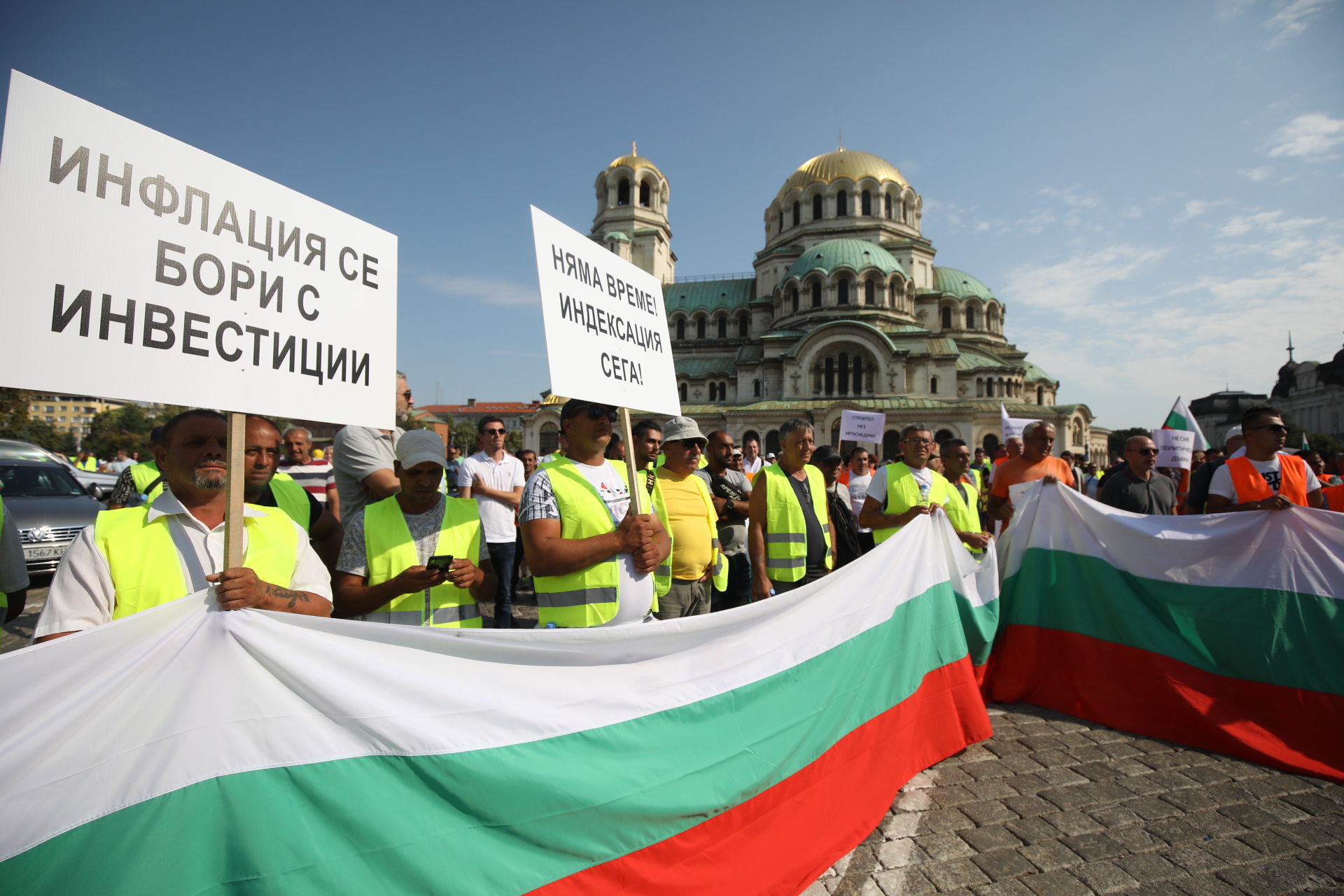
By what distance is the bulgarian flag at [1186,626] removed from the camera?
3.71 meters

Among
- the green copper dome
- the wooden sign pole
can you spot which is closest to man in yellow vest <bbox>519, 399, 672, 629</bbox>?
the wooden sign pole

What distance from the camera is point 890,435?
124 feet

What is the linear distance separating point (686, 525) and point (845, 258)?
4019 cm

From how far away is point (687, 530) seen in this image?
13.7 feet

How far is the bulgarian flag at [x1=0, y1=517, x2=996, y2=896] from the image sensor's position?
142 centimetres

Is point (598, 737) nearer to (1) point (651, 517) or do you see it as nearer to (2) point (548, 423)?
(1) point (651, 517)

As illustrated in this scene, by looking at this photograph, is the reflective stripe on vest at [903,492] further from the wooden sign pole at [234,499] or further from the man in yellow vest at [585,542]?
the wooden sign pole at [234,499]

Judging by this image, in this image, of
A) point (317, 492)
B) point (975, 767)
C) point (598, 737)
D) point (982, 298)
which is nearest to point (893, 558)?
point (975, 767)

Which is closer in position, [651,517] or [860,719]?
[651,517]

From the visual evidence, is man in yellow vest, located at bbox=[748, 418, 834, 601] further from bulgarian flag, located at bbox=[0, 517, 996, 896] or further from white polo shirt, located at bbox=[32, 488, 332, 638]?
white polo shirt, located at bbox=[32, 488, 332, 638]

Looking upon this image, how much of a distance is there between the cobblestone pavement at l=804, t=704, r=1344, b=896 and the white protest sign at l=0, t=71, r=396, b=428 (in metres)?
2.65

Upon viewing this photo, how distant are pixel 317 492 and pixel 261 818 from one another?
573 centimetres

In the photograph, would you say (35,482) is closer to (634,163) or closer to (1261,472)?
(1261,472)

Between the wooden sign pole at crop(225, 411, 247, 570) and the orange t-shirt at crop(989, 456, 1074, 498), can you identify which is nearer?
the wooden sign pole at crop(225, 411, 247, 570)
